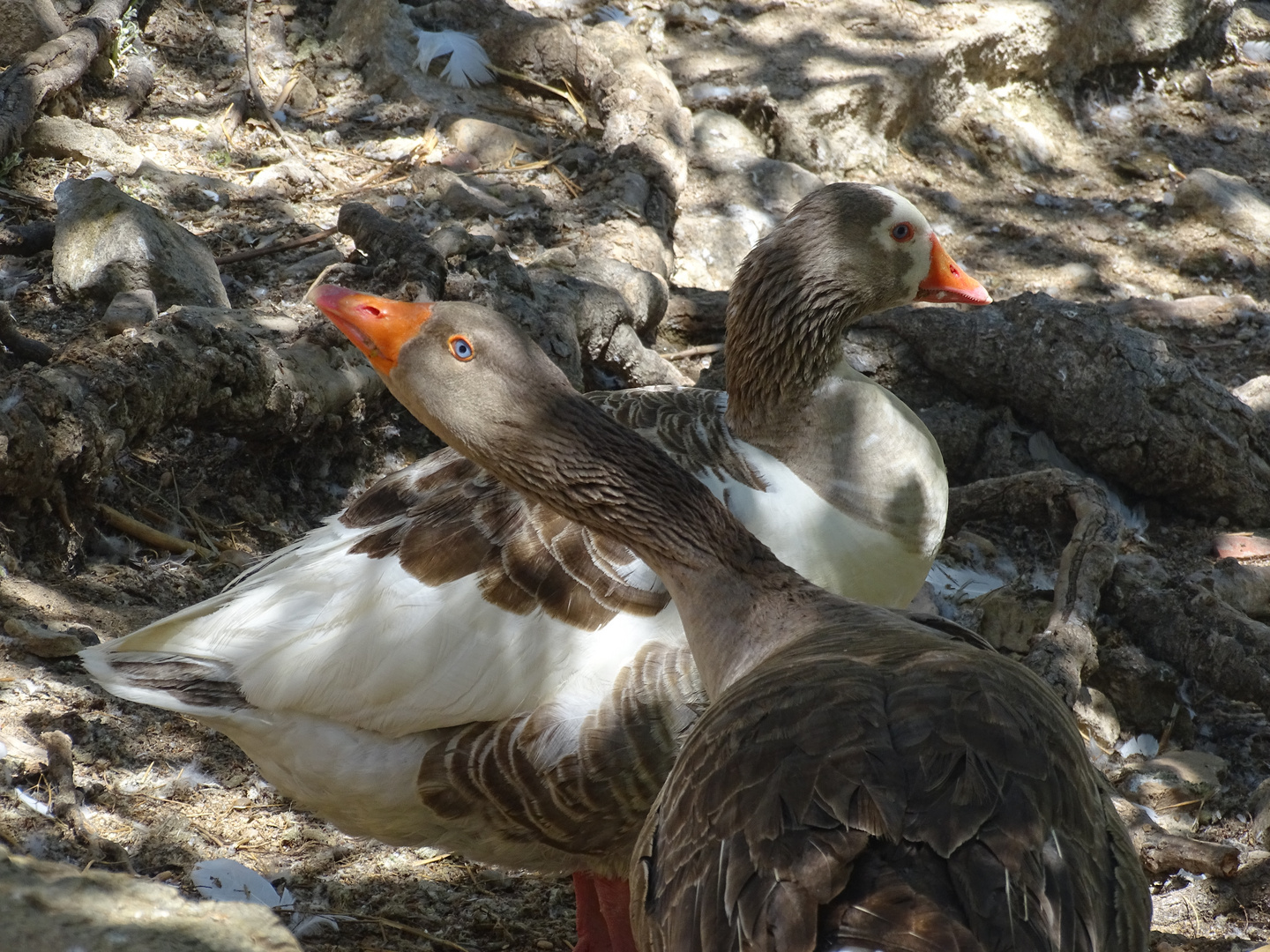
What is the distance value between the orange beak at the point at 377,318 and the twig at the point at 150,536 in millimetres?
1539

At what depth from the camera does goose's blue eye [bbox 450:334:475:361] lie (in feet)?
10.4

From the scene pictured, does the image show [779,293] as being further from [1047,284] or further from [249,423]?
[1047,284]

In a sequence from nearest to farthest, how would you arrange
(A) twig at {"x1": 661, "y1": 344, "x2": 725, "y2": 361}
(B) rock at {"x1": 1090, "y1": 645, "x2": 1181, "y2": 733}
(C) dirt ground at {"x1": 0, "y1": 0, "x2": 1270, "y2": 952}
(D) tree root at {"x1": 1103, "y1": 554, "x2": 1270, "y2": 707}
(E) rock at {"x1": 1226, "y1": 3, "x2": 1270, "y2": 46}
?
(C) dirt ground at {"x1": 0, "y1": 0, "x2": 1270, "y2": 952}, (D) tree root at {"x1": 1103, "y1": 554, "x2": 1270, "y2": 707}, (B) rock at {"x1": 1090, "y1": 645, "x2": 1181, "y2": 733}, (A) twig at {"x1": 661, "y1": 344, "x2": 725, "y2": 361}, (E) rock at {"x1": 1226, "y1": 3, "x2": 1270, "y2": 46}

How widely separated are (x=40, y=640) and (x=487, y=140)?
4.38 metres

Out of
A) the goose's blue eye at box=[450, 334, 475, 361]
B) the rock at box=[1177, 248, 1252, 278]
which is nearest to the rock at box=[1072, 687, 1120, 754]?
the goose's blue eye at box=[450, 334, 475, 361]

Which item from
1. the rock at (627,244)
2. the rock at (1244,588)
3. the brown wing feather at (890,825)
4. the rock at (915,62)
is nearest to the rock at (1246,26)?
the rock at (915,62)

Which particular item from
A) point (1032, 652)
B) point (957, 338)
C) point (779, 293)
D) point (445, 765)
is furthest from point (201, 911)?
point (957, 338)

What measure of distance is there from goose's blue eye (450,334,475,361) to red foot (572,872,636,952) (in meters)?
1.52

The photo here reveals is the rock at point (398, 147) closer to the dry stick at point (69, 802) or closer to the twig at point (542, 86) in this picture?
the twig at point (542, 86)

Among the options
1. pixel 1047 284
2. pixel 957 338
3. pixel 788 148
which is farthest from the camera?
pixel 788 148

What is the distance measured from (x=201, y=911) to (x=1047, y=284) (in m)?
6.67

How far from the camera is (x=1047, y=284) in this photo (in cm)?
747

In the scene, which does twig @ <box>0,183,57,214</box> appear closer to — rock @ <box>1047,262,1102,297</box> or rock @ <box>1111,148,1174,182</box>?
rock @ <box>1047,262,1102,297</box>

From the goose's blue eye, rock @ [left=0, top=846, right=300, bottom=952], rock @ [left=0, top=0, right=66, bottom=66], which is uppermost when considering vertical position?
rock @ [left=0, top=0, right=66, bottom=66]
